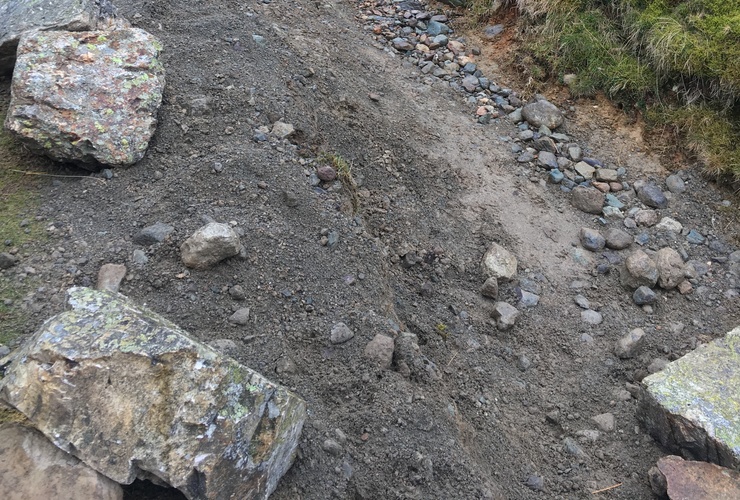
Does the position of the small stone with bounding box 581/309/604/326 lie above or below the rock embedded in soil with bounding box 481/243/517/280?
below

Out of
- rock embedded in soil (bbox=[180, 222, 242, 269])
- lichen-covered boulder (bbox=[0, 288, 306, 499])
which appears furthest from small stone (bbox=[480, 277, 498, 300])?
lichen-covered boulder (bbox=[0, 288, 306, 499])

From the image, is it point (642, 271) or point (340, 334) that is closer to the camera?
point (340, 334)

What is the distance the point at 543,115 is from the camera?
6062mm

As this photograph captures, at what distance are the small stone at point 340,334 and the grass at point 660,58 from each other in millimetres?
3667

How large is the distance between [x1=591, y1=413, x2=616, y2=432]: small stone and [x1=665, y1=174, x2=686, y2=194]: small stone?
8.04 ft

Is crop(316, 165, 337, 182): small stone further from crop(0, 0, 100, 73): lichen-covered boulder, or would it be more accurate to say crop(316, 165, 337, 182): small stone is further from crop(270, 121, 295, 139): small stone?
crop(0, 0, 100, 73): lichen-covered boulder

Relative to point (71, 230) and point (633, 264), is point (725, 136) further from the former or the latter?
point (71, 230)

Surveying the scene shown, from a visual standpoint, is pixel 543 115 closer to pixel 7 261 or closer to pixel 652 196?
pixel 652 196

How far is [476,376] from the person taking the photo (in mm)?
4090

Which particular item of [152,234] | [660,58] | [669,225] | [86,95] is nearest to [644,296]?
[669,225]

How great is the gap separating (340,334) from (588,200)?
2760 millimetres

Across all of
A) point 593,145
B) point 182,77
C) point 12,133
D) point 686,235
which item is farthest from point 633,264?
point 12,133

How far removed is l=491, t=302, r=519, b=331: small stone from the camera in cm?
441

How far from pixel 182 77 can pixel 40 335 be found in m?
2.82
